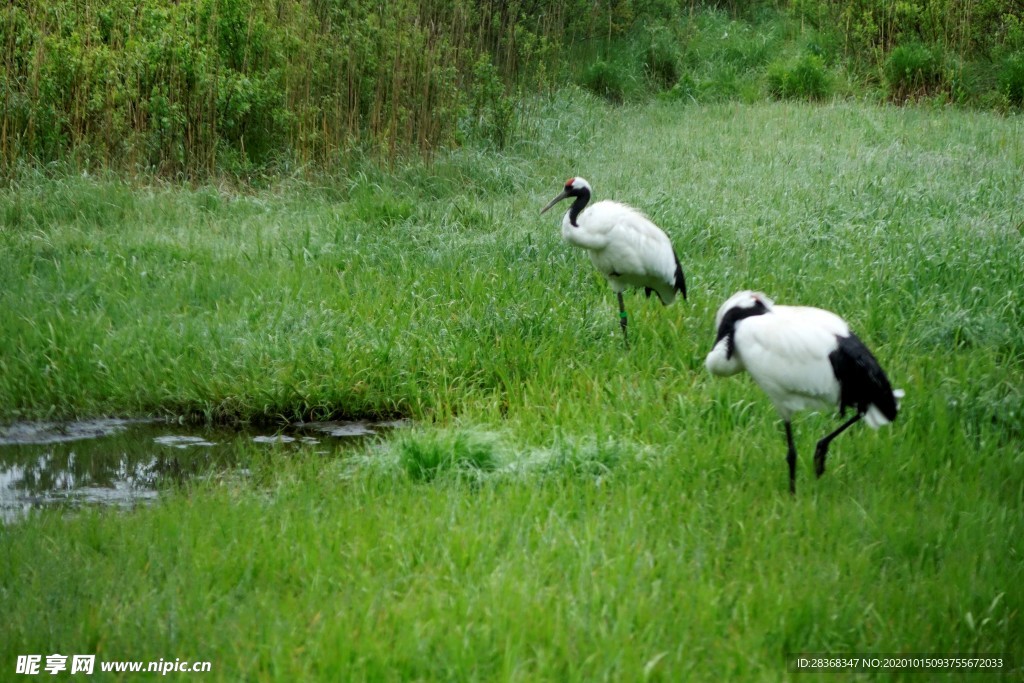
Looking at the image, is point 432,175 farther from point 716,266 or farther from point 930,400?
point 930,400

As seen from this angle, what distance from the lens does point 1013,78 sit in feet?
45.9

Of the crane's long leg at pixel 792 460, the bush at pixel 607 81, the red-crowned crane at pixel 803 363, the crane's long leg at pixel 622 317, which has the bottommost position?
the bush at pixel 607 81

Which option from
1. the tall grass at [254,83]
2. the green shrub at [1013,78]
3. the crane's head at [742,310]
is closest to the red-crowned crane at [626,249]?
the crane's head at [742,310]

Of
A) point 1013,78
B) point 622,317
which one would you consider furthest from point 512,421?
point 1013,78

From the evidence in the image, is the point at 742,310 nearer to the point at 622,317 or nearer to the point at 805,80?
the point at 622,317

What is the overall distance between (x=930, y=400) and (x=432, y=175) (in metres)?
5.73

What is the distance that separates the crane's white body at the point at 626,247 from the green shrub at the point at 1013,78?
31.0ft

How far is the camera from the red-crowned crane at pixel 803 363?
169 inches

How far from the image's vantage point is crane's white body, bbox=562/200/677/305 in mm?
6492

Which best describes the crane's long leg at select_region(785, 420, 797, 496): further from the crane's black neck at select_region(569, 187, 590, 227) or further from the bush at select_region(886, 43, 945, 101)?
the bush at select_region(886, 43, 945, 101)

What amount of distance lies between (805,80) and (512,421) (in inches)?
444

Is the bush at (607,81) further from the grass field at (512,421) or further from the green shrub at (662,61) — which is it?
the grass field at (512,421)

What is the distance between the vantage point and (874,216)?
27.9 feet

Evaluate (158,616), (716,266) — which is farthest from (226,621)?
(716,266)
